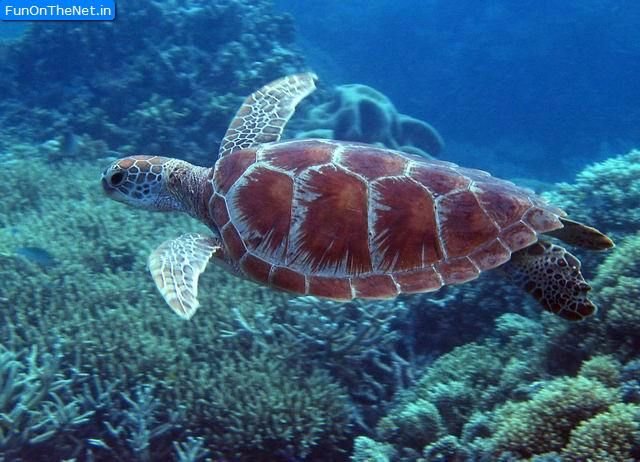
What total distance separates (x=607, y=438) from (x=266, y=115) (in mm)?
3607

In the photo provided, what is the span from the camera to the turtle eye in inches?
151

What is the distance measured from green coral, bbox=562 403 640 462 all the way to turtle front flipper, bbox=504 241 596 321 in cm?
72

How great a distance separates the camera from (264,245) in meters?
3.07

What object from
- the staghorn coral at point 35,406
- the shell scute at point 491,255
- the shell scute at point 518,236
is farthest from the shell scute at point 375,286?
the staghorn coral at point 35,406

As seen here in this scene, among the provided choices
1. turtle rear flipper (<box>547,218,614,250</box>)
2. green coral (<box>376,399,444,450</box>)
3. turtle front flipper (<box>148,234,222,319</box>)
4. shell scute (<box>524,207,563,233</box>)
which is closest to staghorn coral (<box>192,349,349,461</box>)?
green coral (<box>376,399,444,450</box>)

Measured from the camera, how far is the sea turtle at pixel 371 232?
2877 millimetres

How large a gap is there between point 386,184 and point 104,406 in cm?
248

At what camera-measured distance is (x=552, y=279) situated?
2922mm

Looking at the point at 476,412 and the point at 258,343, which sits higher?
the point at 476,412

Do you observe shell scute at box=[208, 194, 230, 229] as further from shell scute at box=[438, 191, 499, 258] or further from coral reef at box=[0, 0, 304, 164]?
coral reef at box=[0, 0, 304, 164]

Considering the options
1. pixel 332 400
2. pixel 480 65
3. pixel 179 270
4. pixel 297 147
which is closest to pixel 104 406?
pixel 179 270

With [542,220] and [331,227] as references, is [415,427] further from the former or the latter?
[542,220]

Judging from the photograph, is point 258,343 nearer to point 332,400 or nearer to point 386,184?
point 332,400

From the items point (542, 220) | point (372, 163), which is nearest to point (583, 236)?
point (542, 220)
